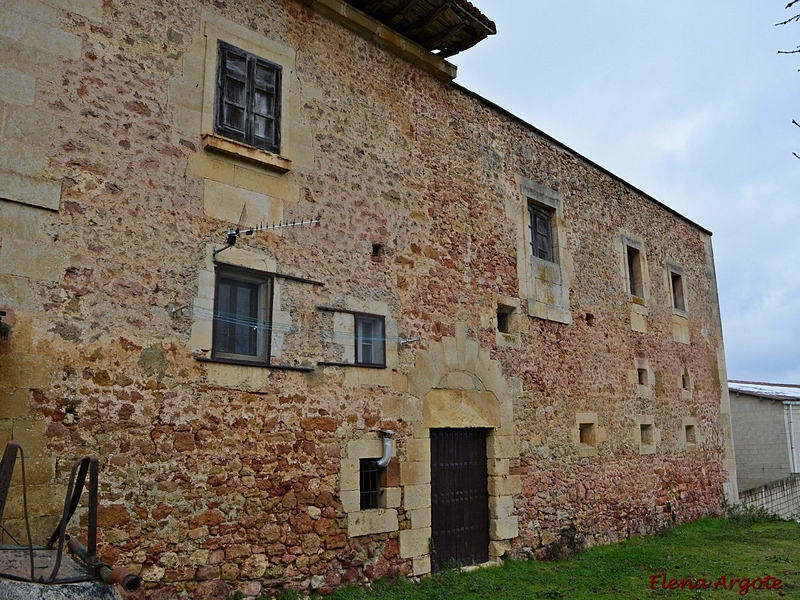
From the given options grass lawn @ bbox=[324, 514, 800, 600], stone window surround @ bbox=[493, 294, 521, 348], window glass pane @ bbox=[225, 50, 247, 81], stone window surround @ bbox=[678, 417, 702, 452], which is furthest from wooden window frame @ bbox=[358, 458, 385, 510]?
stone window surround @ bbox=[678, 417, 702, 452]

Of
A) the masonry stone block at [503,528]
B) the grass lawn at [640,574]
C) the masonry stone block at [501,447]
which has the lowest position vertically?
the grass lawn at [640,574]

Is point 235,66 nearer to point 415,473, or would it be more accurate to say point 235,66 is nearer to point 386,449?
point 386,449

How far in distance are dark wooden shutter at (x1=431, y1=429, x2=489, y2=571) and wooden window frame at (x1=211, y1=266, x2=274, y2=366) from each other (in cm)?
247

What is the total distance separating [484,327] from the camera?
8.28m

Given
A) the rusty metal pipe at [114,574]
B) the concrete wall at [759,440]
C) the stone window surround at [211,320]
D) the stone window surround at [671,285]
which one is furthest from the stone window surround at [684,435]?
the rusty metal pipe at [114,574]

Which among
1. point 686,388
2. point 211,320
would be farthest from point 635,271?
point 211,320

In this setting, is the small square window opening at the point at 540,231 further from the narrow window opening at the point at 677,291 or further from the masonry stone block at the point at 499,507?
the narrow window opening at the point at 677,291

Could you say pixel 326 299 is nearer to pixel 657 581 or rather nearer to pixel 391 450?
pixel 391 450

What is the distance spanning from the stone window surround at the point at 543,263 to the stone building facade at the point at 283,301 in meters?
0.05

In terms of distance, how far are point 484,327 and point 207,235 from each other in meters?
Result: 3.89

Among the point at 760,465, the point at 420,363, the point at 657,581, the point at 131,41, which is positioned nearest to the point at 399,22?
the point at 131,41

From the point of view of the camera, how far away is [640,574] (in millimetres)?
7977

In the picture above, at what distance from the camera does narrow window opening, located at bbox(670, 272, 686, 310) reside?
13.1m

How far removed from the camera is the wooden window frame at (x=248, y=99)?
603 cm
